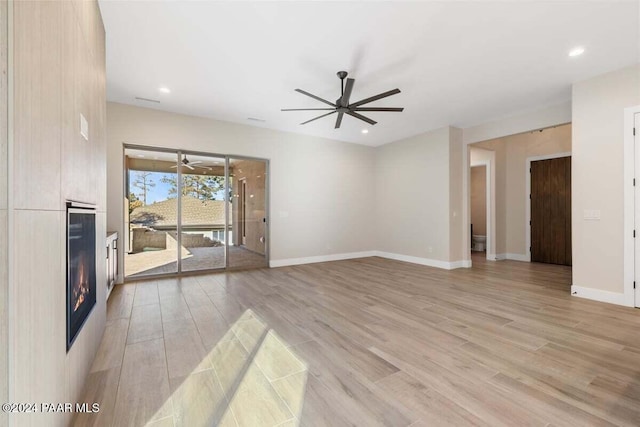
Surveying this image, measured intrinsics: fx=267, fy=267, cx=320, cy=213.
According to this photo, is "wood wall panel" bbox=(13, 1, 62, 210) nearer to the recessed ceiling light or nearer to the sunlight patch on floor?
the sunlight patch on floor

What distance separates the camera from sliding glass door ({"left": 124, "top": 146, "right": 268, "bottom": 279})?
193 inches

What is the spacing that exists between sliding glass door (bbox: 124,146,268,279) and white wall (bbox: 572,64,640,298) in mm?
5377

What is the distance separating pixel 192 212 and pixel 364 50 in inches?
165

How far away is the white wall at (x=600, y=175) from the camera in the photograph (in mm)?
3516

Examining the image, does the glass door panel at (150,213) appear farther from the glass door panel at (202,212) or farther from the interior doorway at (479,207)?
the interior doorway at (479,207)

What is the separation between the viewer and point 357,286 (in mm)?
4387

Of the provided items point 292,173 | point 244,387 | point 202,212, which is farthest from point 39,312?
point 292,173

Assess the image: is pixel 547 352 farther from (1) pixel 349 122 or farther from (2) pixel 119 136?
(2) pixel 119 136

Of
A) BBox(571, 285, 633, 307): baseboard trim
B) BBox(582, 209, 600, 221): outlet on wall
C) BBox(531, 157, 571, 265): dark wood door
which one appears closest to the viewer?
BBox(571, 285, 633, 307): baseboard trim

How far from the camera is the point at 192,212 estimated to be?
5.29 meters

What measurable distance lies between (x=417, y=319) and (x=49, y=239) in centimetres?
313

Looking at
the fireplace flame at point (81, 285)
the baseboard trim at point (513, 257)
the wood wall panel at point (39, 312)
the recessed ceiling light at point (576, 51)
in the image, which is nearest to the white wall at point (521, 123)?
the recessed ceiling light at point (576, 51)

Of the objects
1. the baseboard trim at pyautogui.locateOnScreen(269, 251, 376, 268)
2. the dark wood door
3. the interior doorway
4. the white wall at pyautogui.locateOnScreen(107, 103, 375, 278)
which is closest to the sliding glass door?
the white wall at pyautogui.locateOnScreen(107, 103, 375, 278)

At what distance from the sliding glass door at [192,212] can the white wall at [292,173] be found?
222 mm
